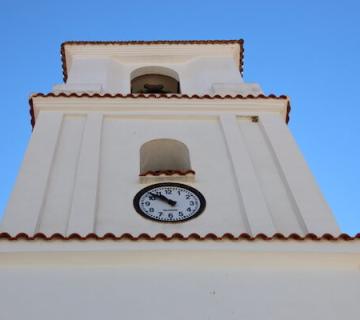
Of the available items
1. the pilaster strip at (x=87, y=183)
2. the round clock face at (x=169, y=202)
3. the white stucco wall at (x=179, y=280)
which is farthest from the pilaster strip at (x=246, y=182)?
the pilaster strip at (x=87, y=183)

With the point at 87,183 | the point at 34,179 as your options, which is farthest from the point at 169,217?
the point at 34,179

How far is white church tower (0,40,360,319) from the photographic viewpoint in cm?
845

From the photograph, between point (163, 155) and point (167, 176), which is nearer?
point (167, 176)

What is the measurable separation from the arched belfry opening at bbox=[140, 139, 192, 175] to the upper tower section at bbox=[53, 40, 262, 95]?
3344mm

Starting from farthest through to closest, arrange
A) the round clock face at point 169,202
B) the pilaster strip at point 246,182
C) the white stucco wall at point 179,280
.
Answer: the round clock face at point 169,202 → the pilaster strip at point 246,182 → the white stucco wall at point 179,280

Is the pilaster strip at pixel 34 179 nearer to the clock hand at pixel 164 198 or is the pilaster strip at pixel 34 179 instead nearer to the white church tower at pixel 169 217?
the white church tower at pixel 169 217

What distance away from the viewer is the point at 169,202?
1090cm

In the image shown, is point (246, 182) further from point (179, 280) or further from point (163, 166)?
point (179, 280)

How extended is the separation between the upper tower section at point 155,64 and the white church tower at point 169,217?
3.06 ft

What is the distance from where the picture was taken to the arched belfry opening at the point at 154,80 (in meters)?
17.8

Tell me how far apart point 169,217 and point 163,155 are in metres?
2.95

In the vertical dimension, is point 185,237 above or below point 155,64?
below

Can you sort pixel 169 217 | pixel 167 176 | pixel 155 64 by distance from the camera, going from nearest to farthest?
1. pixel 169 217
2. pixel 167 176
3. pixel 155 64

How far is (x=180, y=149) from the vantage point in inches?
514
